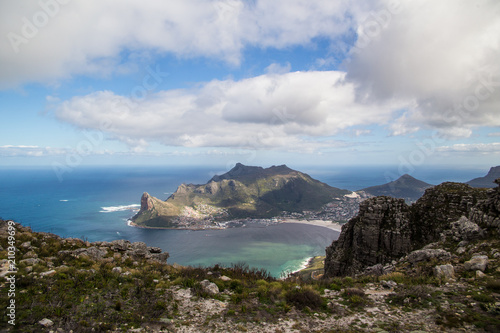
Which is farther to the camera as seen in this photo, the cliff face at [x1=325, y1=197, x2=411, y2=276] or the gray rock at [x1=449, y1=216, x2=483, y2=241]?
the cliff face at [x1=325, y1=197, x2=411, y2=276]

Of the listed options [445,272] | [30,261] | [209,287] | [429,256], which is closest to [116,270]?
[30,261]

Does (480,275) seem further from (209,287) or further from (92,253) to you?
(92,253)

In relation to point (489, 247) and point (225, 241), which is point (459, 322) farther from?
point (225, 241)

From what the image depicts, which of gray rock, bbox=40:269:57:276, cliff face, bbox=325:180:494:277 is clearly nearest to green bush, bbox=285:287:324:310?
gray rock, bbox=40:269:57:276

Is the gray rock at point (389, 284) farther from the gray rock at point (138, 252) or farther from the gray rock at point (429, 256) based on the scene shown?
the gray rock at point (138, 252)

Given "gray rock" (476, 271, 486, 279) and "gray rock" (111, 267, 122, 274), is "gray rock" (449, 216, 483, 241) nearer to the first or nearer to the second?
"gray rock" (476, 271, 486, 279)

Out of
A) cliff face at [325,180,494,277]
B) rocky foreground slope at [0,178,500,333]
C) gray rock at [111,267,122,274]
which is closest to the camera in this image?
rocky foreground slope at [0,178,500,333]
